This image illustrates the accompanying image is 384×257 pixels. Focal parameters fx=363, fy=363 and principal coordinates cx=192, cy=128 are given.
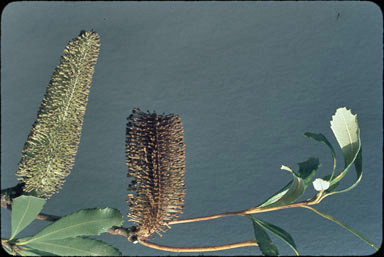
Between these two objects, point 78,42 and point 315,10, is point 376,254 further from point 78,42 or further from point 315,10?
point 78,42

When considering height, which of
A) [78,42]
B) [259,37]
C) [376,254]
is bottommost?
[376,254]

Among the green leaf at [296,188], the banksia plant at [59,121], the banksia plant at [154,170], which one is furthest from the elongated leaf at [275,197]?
the banksia plant at [59,121]

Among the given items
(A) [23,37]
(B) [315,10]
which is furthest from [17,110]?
(B) [315,10]

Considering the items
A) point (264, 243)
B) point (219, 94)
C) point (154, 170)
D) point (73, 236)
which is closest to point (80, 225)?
point (73, 236)

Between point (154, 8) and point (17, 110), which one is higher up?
point (154, 8)

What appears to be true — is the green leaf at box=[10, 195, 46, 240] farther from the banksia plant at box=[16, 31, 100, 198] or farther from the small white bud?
the small white bud

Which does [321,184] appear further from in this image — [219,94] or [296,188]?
[219,94]

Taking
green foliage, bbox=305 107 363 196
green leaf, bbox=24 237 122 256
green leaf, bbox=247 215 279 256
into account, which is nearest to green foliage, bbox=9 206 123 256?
green leaf, bbox=24 237 122 256
